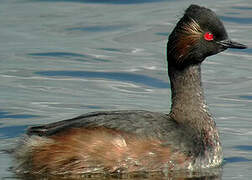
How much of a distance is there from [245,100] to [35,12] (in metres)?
6.56

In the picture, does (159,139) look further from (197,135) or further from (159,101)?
(159,101)

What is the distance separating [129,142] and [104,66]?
590cm

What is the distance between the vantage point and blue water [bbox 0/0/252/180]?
1215 cm

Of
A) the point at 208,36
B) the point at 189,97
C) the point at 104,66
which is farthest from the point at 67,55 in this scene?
the point at 208,36

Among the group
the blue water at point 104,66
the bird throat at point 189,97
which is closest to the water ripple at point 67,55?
the blue water at point 104,66

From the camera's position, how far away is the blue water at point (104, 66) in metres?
12.1

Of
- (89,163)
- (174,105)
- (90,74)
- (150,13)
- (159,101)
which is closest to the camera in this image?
(89,163)

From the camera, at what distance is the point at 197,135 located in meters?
10.0

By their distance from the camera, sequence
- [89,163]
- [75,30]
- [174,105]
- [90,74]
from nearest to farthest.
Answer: [89,163]
[174,105]
[90,74]
[75,30]

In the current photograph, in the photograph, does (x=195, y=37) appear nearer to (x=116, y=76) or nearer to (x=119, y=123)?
(x=119, y=123)

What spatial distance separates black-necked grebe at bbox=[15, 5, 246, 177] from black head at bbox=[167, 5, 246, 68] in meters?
0.01

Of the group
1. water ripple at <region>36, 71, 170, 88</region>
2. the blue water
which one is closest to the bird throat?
the blue water

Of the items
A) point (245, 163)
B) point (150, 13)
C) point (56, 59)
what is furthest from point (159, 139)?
point (150, 13)

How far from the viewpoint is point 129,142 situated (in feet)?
31.1
